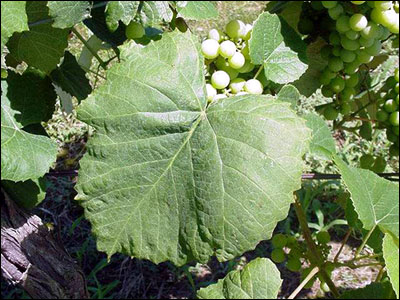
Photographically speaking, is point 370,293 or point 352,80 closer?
point 370,293

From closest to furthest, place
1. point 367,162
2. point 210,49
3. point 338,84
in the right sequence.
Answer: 1. point 210,49
2. point 338,84
3. point 367,162

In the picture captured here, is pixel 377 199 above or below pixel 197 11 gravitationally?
below

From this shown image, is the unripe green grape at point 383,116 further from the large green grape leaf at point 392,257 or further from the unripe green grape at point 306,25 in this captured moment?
the large green grape leaf at point 392,257

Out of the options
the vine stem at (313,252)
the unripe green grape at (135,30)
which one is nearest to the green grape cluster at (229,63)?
the unripe green grape at (135,30)

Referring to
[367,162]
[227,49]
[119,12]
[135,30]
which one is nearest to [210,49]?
[227,49]

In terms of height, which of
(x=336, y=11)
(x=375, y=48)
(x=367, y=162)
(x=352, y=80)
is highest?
(x=336, y=11)

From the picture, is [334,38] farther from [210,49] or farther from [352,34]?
[210,49]

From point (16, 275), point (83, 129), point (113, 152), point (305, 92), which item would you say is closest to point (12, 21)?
point (113, 152)

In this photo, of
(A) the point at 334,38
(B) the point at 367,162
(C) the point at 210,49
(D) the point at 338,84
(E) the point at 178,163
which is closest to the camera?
(E) the point at 178,163
